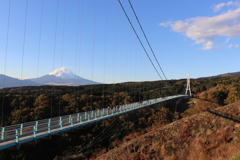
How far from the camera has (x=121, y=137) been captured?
114 ft

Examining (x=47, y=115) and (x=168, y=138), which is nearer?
(x=168, y=138)

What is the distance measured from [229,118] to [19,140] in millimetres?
21647

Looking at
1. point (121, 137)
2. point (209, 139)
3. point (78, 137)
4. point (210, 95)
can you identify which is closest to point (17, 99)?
point (78, 137)

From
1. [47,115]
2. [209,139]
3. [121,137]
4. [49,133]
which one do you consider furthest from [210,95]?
[49,133]

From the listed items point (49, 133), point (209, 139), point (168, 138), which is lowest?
point (168, 138)

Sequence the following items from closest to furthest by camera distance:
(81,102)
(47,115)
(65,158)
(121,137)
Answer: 1. (65,158)
2. (47,115)
3. (121,137)
4. (81,102)

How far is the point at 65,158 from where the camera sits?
25969 millimetres

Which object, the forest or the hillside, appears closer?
the hillside

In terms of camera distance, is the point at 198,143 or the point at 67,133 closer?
the point at 198,143

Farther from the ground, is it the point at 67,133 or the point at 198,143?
the point at 198,143

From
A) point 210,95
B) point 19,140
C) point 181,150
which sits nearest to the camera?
point 19,140

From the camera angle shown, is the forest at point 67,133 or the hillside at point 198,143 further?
the forest at point 67,133

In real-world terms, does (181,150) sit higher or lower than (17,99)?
lower

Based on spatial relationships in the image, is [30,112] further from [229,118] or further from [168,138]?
[229,118]
